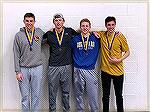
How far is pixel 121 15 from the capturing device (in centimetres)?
392

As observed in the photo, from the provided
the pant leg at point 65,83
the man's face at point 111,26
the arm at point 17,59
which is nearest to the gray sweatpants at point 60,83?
the pant leg at point 65,83

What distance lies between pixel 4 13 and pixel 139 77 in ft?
7.47

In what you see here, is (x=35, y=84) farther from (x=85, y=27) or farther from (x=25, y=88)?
(x=85, y=27)

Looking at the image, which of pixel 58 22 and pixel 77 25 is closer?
pixel 58 22

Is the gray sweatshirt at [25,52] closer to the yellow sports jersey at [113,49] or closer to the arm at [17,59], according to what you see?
the arm at [17,59]

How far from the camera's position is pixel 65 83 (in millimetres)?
3650

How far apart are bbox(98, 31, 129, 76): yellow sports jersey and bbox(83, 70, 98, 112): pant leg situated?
19 cm

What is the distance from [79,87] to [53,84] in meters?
0.37

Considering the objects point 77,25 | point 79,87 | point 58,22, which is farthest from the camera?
point 77,25

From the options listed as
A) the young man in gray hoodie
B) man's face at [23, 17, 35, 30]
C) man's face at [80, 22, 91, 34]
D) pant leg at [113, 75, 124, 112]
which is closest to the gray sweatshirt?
the young man in gray hoodie

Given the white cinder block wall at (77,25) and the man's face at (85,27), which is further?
the white cinder block wall at (77,25)

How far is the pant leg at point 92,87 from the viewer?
3615mm

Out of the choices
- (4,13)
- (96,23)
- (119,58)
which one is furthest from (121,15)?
(4,13)

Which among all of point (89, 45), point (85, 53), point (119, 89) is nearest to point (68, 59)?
point (85, 53)
